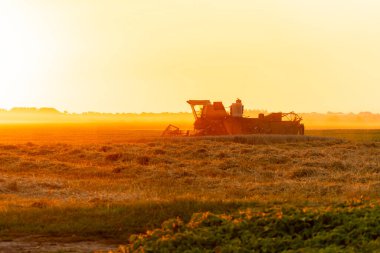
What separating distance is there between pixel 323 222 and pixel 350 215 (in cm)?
55

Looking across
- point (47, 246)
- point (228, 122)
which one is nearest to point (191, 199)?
point (47, 246)

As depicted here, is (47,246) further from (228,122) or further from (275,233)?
(228,122)

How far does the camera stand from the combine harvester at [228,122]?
171 ft

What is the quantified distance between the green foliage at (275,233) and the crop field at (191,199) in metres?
0.02

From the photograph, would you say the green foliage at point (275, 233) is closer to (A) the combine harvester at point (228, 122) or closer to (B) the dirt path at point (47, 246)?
(B) the dirt path at point (47, 246)

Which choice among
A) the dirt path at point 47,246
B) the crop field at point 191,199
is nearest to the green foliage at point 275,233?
the crop field at point 191,199

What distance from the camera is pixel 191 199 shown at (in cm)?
1659

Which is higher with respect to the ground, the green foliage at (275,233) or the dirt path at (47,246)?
the green foliage at (275,233)

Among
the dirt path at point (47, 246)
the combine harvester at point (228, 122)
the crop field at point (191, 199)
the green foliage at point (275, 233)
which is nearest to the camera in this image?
the green foliage at point (275, 233)

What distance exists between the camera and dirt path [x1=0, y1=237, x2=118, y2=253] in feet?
40.1

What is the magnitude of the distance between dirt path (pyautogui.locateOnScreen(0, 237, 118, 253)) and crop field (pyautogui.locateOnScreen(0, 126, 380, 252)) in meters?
0.02

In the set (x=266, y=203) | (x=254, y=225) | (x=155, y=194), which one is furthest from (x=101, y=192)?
(x=254, y=225)

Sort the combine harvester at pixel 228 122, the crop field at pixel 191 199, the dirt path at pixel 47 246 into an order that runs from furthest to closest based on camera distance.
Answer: the combine harvester at pixel 228 122 → the dirt path at pixel 47 246 → the crop field at pixel 191 199

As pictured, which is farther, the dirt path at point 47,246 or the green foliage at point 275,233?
the dirt path at point 47,246
